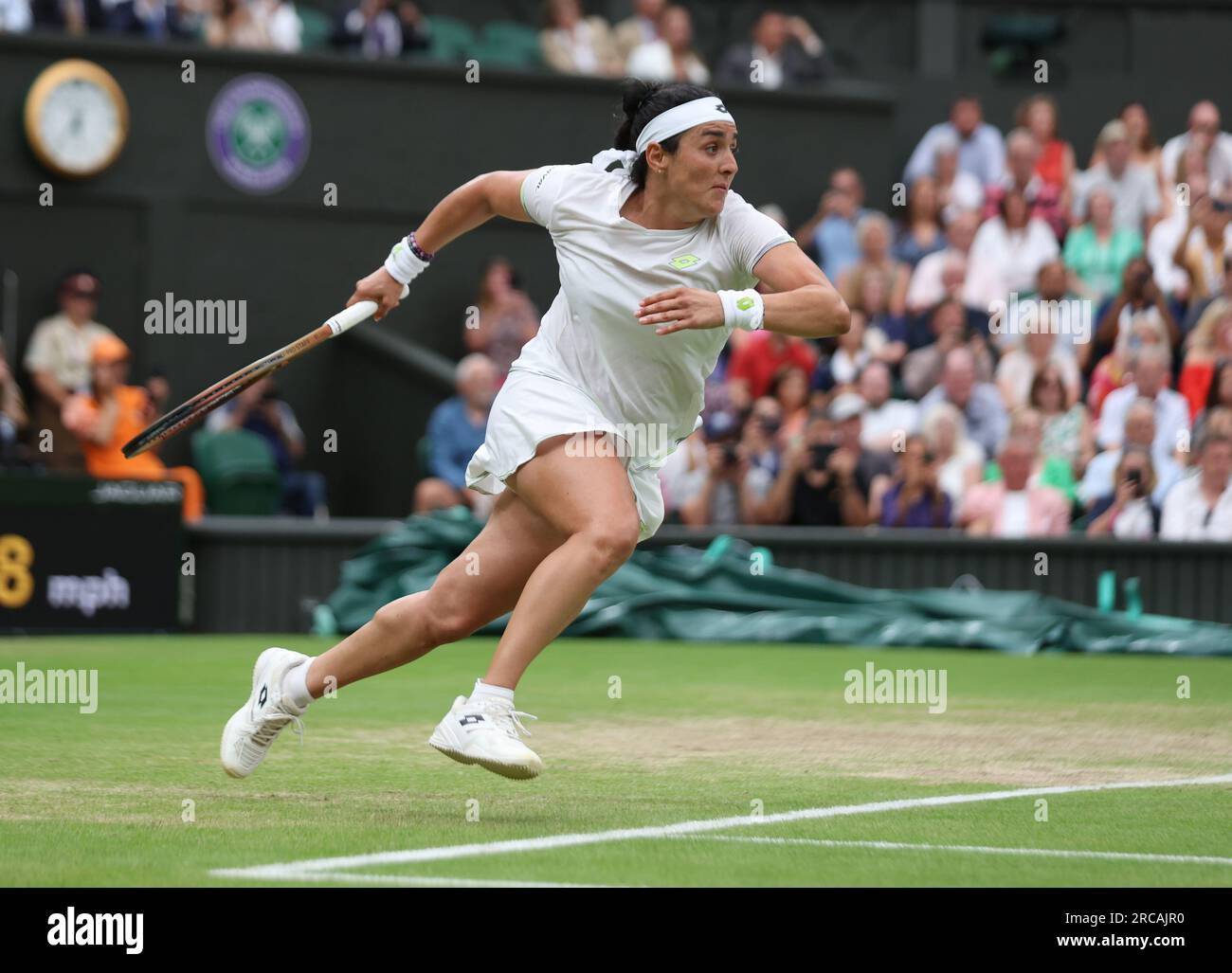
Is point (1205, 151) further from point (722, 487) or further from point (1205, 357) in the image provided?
point (722, 487)

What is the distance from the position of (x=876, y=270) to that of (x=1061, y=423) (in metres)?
2.40

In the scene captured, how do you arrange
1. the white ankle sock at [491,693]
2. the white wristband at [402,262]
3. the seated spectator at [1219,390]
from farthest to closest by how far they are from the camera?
the seated spectator at [1219,390] → the white wristband at [402,262] → the white ankle sock at [491,693]

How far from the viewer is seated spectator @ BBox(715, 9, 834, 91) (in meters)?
20.0

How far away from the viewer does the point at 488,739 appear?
6.01m

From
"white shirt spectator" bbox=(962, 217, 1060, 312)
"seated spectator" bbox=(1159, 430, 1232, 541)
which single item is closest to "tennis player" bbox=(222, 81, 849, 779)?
"seated spectator" bbox=(1159, 430, 1232, 541)

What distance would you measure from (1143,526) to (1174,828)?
30.4 ft

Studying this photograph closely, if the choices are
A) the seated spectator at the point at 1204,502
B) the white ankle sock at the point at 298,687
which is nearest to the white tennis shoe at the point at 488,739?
the white ankle sock at the point at 298,687

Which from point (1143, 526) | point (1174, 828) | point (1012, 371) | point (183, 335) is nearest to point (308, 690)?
point (1174, 828)

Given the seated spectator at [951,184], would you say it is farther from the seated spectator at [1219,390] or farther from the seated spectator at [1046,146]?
the seated spectator at [1219,390]

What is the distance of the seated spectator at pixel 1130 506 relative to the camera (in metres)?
15.1

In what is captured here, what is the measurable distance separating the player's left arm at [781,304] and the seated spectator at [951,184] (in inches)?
484

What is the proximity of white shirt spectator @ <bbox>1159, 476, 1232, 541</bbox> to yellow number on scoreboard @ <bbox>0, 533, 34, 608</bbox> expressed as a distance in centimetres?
761

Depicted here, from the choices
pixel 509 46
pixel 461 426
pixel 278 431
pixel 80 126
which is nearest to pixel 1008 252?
pixel 461 426
